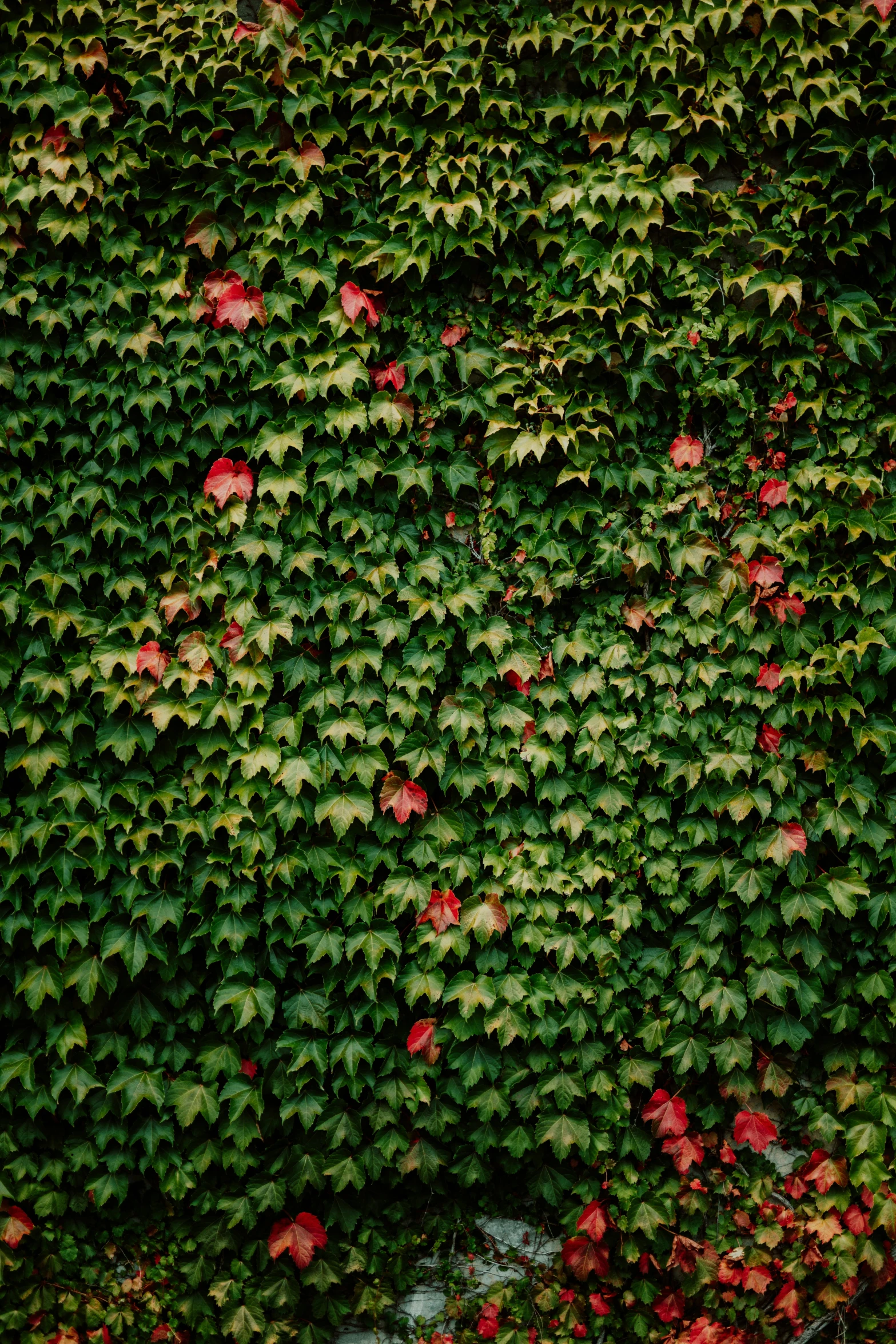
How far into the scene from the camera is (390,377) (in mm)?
3713

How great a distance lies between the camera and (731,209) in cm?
372

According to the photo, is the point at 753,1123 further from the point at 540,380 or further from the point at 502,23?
the point at 502,23

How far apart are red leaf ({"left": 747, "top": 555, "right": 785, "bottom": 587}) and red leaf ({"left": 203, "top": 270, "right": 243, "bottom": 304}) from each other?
2.66 meters

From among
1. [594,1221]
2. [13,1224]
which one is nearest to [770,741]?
[594,1221]

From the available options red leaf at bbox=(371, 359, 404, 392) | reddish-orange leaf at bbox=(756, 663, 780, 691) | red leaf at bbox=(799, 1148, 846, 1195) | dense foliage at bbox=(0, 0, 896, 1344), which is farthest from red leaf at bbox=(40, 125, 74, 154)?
red leaf at bbox=(799, 1148, 846, 1195)

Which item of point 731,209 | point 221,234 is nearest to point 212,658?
point 221,234

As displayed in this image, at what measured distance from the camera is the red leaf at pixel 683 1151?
359 cm

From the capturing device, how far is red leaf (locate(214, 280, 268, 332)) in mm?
3670

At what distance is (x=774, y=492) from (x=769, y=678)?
85 centimetres

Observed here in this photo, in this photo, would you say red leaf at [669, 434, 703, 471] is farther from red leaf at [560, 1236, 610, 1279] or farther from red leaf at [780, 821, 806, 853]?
red leaf at [560, 1236, 610, 1279]

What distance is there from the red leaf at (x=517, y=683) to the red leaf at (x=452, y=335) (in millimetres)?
1530

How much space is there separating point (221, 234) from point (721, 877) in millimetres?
3660

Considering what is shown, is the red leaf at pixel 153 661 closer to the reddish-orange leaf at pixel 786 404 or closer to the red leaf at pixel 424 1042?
the red leaf at pixel 424 1042

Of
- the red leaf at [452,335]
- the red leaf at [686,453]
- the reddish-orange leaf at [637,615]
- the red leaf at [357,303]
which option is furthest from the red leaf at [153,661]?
the red leaf at [686,453]
